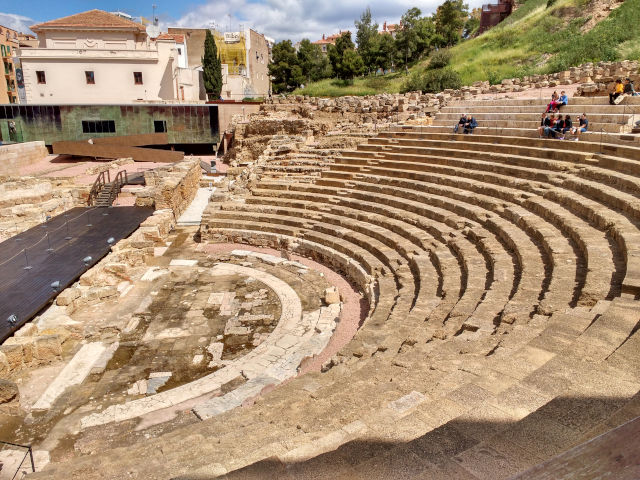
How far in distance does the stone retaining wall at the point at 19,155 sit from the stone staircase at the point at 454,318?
15.2 meters

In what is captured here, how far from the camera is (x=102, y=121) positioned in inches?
1144

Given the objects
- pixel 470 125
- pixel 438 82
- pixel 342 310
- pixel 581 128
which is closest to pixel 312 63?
pixel 438 82

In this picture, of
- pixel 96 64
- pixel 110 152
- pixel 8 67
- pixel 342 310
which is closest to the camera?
pixel 342 310

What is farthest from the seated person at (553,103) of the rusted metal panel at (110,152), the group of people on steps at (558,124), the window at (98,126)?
the window at (98,126)

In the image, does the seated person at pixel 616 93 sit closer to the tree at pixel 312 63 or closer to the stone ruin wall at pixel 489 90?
the stone ruin wall at pixel 489 90

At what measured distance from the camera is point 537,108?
1609 centimetres

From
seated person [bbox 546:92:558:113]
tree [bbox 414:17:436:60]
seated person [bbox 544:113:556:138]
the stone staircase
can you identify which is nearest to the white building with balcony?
tree [bbox 414:17:436:60]

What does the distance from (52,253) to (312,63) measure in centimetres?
3624

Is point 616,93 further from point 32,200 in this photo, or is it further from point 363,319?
point 32,200

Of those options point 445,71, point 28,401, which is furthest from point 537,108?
point 28,401

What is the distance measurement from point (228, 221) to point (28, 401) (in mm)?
8939

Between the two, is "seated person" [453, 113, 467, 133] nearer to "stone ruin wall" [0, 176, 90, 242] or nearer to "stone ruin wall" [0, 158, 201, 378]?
"stone ruin wall" [0, 158, 201, 378]

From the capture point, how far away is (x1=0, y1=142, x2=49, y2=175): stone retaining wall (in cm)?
2427

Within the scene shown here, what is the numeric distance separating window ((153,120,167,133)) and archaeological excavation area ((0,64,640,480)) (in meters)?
11.4
